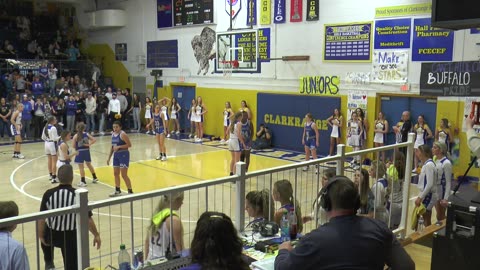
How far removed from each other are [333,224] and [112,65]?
25653mm

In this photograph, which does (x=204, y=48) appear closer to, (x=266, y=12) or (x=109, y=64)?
(x=266, y=12)

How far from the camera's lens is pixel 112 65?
26922 mm

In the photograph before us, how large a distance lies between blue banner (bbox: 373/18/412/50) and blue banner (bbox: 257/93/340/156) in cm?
244

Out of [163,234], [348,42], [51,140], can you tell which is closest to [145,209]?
[51,140]

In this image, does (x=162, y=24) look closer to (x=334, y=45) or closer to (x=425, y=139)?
(x=334, y=45)

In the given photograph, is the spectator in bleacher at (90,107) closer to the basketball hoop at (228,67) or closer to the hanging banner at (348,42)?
the basketball hoop at (228,67)

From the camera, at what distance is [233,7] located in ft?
64.8

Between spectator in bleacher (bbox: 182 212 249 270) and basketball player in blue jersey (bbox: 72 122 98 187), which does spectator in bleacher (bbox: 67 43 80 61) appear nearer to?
basketball player in blue jersey (bbox: 72 122 98 187)

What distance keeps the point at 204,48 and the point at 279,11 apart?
456 cm

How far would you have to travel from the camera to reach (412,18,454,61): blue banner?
13.6 m

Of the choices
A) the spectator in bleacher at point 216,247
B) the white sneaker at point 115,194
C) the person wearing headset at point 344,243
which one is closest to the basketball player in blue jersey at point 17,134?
the white sneaker at point 115,194

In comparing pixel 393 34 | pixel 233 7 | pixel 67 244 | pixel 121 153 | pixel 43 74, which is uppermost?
pixel 233 7

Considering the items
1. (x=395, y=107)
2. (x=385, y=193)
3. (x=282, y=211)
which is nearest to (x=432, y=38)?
(x=395, y=107)

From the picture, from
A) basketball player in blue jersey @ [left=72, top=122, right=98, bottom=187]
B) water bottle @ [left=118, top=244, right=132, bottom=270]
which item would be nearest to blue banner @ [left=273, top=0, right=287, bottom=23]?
basketball player in blue jersey @ [left=72, top=122, right=98, bottom=187]
